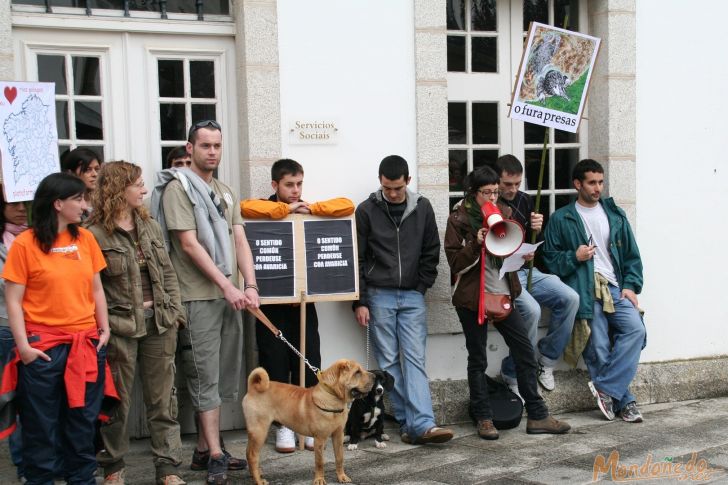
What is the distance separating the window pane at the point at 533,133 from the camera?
844cm

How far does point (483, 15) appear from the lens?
829cm

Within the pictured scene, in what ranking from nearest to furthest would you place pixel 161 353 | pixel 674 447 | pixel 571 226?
pixel 161 353, pixel 674 447, pixel 571 226

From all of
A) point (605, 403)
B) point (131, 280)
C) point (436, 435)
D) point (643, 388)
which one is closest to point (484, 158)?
point (605, 403)

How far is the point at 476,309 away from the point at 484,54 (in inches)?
95.4

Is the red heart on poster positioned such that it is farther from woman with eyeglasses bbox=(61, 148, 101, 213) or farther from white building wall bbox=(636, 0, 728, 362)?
white building wall bbox=(636, 0, 728, 362)

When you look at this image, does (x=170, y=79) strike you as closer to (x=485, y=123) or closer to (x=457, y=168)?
(x=457, y=168)

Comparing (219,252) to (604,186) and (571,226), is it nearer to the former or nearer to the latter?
(571,226)

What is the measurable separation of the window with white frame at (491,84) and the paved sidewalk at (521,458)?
2158 mm

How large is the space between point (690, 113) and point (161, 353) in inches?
201

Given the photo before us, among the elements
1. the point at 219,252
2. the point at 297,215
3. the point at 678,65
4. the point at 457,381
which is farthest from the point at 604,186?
the point at 219,252

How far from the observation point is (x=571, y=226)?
7.85 meters

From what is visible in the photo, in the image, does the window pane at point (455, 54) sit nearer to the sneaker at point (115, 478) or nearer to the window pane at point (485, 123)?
the window pane at point (485, 123)

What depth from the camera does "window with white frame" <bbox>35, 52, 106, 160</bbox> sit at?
6902 mm

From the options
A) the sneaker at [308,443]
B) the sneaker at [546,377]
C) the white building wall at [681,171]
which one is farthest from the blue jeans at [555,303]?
the sneaker at [308,443]
